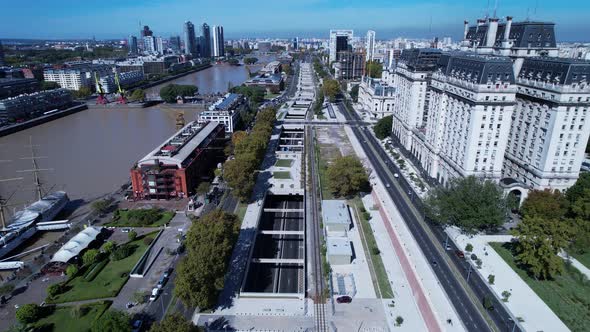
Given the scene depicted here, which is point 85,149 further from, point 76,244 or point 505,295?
point 505,295

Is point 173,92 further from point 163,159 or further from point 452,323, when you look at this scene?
point 452,323

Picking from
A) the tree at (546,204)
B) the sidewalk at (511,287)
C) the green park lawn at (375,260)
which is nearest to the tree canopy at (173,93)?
the green park lawn at (375,260)

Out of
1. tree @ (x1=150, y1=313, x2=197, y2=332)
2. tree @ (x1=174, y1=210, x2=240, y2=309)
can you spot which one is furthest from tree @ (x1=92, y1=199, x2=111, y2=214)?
tree @ (x1=150, y1=313, x2=197, y2=332)

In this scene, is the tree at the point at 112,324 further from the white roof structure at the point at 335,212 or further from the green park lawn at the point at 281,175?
the green park lawn at the point at 281,175

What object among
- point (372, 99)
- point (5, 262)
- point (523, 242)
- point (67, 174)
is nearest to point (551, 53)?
point (523, 242)

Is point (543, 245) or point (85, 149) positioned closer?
point (543, 245)

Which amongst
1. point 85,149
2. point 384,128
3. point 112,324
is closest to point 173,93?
point 85,149

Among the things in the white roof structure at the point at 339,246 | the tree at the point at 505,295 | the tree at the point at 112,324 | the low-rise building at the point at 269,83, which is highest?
the low-rise building at the point at 269,83
